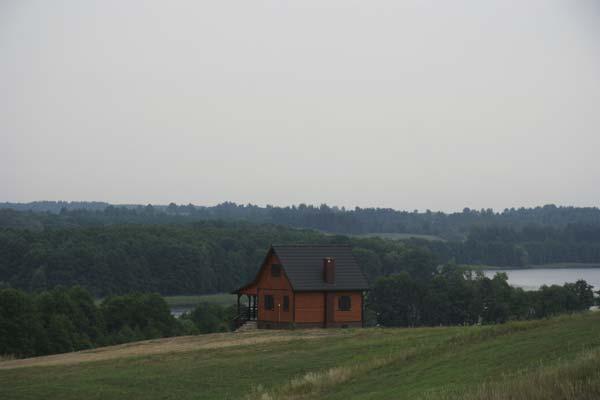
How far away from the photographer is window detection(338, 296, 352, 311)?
5548 cm

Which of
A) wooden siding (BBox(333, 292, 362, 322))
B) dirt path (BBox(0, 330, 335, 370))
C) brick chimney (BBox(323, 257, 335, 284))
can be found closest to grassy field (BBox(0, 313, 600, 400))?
dirt path (BBox(0, 330, 335, 370))

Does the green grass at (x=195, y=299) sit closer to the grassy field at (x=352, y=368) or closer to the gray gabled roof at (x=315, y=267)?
the gray gabled roof at (x=315, y=267)

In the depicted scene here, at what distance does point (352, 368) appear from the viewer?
102 ft

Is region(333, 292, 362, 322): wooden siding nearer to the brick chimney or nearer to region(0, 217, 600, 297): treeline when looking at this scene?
the brick chimney

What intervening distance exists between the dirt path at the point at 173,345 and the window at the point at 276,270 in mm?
5647

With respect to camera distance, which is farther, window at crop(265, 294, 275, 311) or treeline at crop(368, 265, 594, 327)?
treeline at crop(368, 265, 594, 327)

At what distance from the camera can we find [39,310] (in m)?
76.9

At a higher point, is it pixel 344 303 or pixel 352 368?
pixel 344 303

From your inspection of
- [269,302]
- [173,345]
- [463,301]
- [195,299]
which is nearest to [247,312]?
[269,302]

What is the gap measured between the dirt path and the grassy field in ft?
0.78

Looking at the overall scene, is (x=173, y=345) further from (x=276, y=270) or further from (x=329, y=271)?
(x=329, y=271)

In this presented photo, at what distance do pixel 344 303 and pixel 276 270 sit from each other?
4622 millimetres

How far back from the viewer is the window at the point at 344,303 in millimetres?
55478

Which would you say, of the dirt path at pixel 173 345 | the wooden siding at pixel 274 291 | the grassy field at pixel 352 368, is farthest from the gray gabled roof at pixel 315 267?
the grassy field at pixel 352 368
